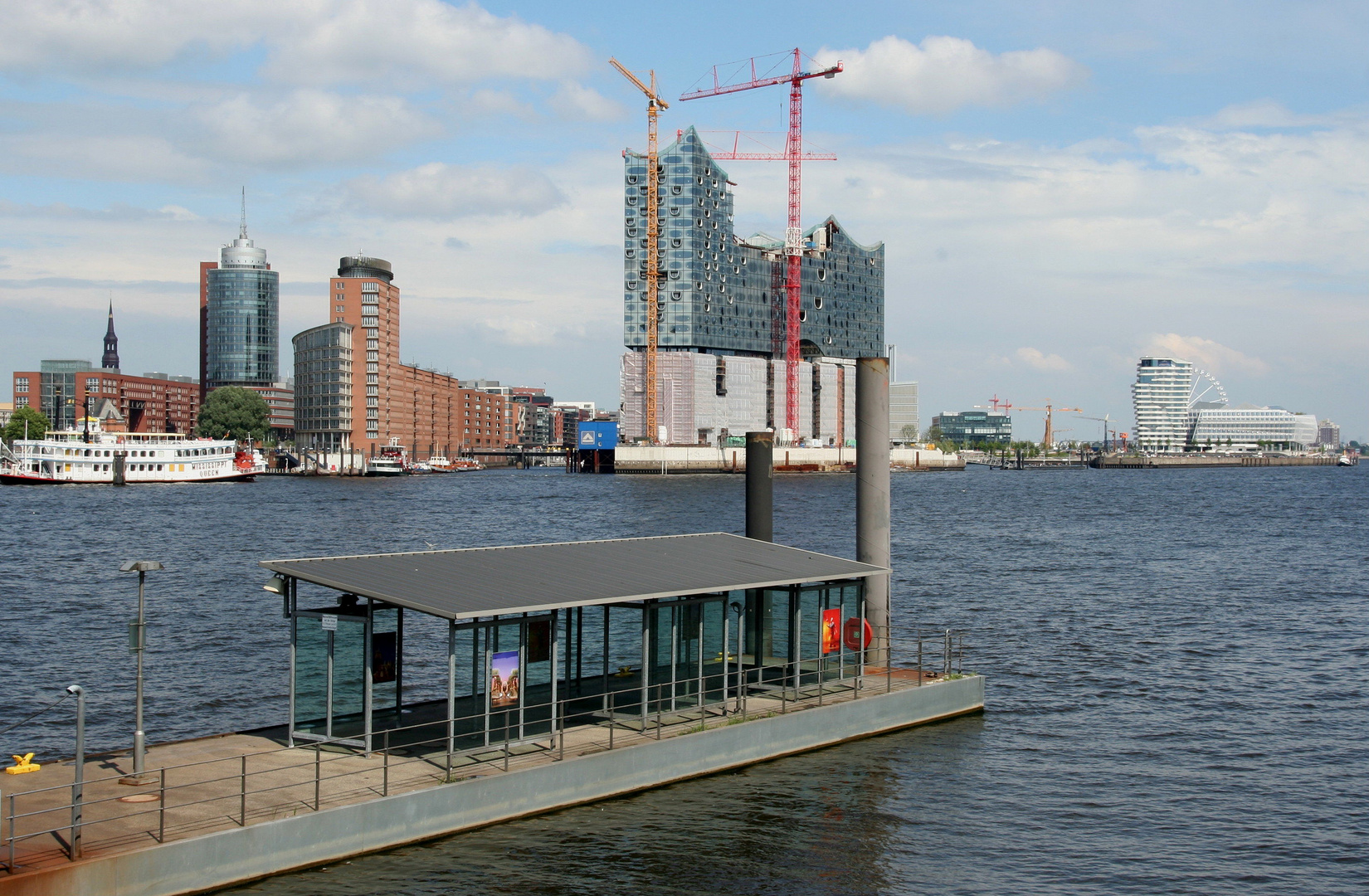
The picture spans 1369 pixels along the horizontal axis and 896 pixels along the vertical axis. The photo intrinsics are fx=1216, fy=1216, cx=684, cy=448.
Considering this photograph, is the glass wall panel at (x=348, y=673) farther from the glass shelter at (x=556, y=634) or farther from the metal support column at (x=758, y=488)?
the metal support column at (x=758, y=488)

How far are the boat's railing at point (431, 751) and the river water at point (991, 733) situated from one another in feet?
3.75

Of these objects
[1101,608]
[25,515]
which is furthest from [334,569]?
[25,515]

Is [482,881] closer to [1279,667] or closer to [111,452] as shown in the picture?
[1279,667]

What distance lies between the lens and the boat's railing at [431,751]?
16375mm

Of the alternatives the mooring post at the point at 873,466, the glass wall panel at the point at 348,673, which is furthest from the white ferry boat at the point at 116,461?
the glass wall panel at the point at 348,673

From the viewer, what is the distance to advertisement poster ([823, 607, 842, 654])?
26.2 metres

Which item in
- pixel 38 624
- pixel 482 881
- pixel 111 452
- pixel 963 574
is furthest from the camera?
pixel 111 452

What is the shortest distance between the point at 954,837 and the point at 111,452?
165512 millimetres

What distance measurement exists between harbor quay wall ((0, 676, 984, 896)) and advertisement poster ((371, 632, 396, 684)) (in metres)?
3.09

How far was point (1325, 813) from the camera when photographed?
23.1 metres

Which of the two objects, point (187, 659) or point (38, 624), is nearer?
point (187, 659)

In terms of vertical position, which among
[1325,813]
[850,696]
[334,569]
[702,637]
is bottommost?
[1325,813]

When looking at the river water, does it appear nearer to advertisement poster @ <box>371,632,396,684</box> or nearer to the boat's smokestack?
advertisement poster @ <box>371,632,396,684</box>

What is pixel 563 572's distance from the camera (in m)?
22.6
